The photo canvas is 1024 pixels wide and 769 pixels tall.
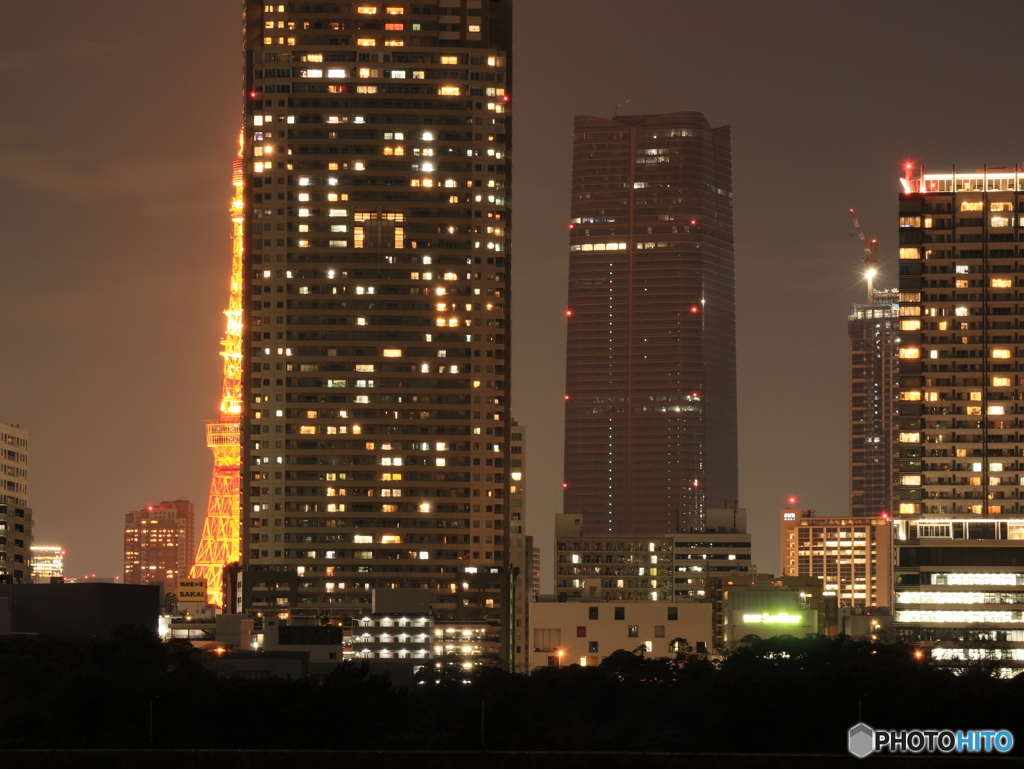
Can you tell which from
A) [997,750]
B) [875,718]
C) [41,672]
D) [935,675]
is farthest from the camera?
[41,672]

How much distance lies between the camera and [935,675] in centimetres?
17000

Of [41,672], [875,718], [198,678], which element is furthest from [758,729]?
[41,672]

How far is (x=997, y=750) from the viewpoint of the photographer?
146 m

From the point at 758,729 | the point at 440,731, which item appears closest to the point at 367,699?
the point at 440,731

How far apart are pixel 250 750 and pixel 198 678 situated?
27.8 metres

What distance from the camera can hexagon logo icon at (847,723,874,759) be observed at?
151250mm

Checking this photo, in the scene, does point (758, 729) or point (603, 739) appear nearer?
point (758, 729)

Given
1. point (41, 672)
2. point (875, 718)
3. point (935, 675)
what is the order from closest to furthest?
point (875, 718), point (935, 675), point (41, 672)

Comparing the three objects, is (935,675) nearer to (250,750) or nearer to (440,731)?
(440,731)

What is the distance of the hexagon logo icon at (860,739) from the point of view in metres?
151

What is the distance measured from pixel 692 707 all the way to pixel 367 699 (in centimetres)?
4423

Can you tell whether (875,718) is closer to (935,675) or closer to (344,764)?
(935,675)

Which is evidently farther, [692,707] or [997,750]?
[692,707]

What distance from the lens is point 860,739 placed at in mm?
153375
